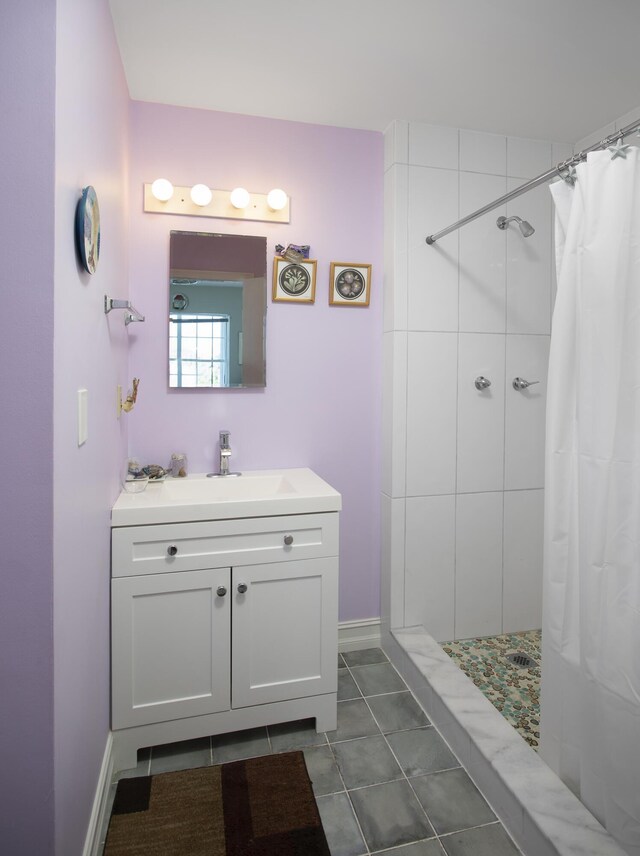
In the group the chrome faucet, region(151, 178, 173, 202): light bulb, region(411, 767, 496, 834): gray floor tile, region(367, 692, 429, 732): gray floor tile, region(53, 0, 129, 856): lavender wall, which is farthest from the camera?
the chrome faucet

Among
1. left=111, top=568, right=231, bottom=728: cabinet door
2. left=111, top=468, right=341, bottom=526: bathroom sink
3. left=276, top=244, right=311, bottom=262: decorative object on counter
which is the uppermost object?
left=276, top=244, right=311, bottom=262: decorative object on counter

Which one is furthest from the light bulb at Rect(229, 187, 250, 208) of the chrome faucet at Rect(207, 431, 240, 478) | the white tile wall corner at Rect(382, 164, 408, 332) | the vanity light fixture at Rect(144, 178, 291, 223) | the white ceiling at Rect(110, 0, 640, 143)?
the chrome faucet at Rect(207, 431, 240, 478)

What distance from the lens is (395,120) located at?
7.86 feet

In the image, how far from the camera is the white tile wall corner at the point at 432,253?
2434mm

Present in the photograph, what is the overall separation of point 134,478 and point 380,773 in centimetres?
141

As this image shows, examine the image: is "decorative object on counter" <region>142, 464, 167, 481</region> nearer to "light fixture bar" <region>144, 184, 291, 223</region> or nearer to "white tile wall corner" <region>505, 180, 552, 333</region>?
"light fixture bar" <region>144, 184, 291, 223</region>

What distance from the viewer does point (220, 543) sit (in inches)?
74.0

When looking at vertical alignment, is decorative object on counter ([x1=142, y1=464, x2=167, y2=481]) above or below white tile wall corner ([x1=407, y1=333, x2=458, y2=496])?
below

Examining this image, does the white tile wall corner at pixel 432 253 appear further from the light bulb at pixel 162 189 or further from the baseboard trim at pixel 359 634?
the baseboard trim at pixel 359 634

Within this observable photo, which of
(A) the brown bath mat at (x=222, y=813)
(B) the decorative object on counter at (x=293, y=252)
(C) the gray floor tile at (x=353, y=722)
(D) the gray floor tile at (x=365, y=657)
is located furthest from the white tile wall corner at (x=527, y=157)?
(A) the brown bath mat at (x=222, y=813)

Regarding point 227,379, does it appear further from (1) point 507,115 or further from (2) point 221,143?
(1) point 507,115

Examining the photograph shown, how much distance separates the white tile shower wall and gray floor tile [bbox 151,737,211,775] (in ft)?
3.29

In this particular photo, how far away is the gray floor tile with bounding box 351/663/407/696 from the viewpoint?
2.27 metres

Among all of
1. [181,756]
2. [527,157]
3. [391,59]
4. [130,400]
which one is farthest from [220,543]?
[527,157]
